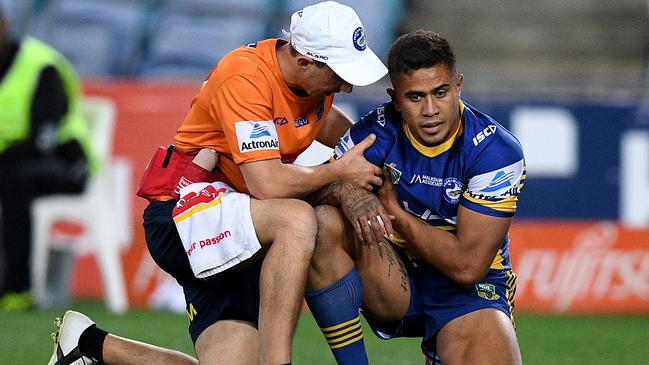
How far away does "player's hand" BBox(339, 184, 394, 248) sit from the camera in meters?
5.35

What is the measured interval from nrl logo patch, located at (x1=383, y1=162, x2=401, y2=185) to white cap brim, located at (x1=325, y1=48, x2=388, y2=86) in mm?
397

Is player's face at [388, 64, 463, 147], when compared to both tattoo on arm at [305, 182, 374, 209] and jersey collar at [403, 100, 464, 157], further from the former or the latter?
tattoo on arm at [305, 182, 374, 209]

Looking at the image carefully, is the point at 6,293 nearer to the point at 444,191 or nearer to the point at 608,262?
the point at 608,262

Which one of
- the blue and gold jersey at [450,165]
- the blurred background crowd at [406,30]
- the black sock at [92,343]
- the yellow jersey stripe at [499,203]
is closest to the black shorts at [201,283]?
the black sock at [92,343]

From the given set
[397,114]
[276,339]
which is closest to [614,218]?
[397,114]

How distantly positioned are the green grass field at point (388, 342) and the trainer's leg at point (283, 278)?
Result: 89.2 inches

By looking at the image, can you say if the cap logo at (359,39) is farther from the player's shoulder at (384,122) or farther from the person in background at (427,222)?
the player's shoulder at (384,122)

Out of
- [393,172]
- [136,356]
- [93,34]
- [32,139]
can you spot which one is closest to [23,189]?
[32,139]

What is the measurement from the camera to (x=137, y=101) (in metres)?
11.7

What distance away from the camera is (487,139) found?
5.64 metres

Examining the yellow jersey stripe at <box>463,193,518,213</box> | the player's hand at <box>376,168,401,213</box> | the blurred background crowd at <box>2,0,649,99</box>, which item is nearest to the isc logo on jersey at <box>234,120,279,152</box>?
the player's hand at <box>376,168,401,213</box>

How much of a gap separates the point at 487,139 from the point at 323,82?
73 centimetres

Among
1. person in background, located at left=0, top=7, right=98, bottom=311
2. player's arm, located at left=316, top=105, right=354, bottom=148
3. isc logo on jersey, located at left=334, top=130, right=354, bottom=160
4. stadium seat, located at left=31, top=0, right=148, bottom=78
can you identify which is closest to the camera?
isc logo on jersey, located at left=334, top=130, right=354, bottom=160

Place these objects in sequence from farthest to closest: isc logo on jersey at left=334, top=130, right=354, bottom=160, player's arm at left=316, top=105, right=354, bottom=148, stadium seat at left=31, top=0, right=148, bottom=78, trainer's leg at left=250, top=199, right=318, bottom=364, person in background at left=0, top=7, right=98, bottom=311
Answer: stadium seat at left=31, top=0, right=148, bottom=78 → person in background at left=0, top=7, right=98, bottom=311 → player's arm at left=316, top=105, right=354, bottom=148 → isc logo on jersey at left=334, top=130, right=354, bottom=160 → trainer's leg at left=250, top=199, right=318, bottom=364
